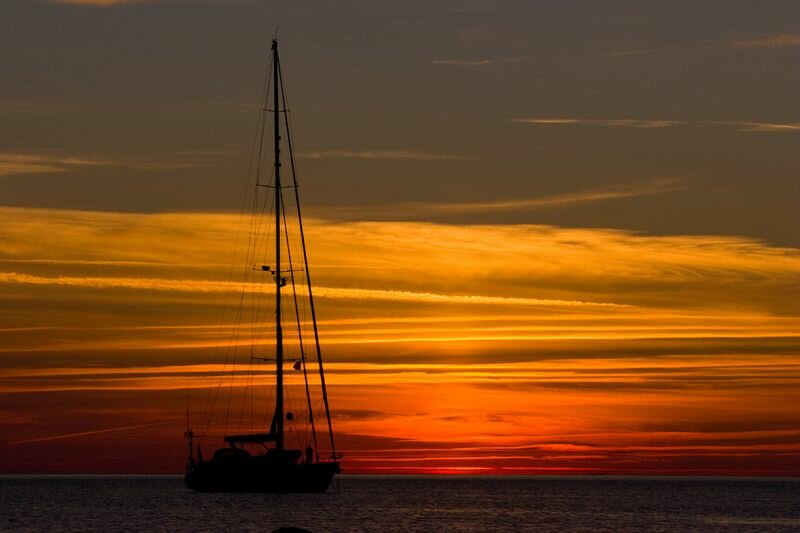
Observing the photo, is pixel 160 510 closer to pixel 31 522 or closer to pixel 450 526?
pixel 31 522

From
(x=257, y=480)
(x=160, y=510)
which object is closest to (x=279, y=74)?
(x=257, y=480)

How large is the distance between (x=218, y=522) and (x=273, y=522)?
7.15 metres

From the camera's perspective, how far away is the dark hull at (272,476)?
132m

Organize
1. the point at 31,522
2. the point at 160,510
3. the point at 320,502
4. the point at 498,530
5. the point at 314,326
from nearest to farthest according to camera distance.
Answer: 1. the point at 314,326
2. the point at 498,530
3. the point at 31,522
4. the point at 160,510
5. the point at 320,502

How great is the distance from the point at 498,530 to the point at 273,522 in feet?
70.7

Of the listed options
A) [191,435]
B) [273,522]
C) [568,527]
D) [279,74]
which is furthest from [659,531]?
[279,74]

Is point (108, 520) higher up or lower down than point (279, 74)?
lower down

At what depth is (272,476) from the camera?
131875mm

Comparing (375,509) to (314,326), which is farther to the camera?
(375,509)

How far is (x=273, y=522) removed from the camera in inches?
5472

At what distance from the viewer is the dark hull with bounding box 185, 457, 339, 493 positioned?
431 ft

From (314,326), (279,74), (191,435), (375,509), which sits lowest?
(375,509)

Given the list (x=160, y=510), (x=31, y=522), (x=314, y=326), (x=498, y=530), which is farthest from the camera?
(x=160, y=510)

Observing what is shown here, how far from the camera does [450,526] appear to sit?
14225 cm
